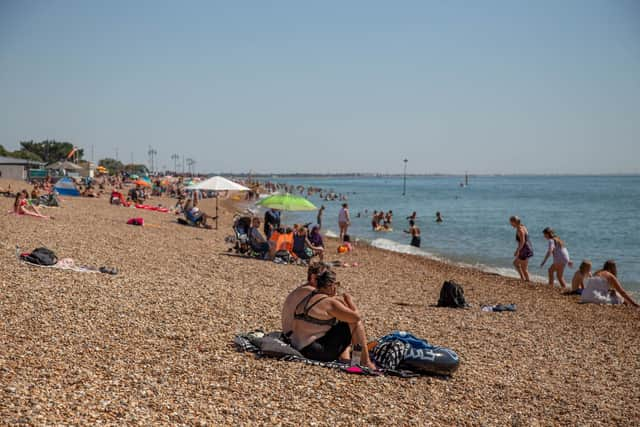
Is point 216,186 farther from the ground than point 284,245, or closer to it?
farther from the ground

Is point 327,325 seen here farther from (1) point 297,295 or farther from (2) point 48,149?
(2) point 48,149

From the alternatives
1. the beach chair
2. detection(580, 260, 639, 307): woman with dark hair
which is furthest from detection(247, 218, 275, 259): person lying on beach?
detection(580, 260, 639, 307): woman with dark hair

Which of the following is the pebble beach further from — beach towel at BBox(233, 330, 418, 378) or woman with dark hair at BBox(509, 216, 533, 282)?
woman with dark hair at BBox(509, 216, 533, 282)

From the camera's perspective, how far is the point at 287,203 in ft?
47.5

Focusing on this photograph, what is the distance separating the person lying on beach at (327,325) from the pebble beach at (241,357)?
1.02 ft

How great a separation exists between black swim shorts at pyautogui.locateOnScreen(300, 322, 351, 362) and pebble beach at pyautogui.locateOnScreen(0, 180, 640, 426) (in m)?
0.29

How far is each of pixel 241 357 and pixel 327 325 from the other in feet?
2.87

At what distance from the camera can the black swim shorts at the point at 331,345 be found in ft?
17.4

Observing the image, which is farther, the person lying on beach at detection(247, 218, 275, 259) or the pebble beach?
the person lying on beach at detection(247, 218, 275, 259)

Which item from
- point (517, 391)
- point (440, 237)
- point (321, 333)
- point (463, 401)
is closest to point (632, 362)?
point (517, 391)

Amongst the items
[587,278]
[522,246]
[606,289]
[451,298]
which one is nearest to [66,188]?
[522,246]

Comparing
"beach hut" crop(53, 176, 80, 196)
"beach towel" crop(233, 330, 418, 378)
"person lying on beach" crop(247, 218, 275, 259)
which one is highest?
"beach hut" crop(53, 176, 80, 196)

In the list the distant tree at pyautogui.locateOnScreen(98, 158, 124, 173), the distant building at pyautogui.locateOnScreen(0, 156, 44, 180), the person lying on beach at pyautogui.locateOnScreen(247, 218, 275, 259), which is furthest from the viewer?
the distant tree at pyautogui.locateOnScreen(98, 158, 124, 173)

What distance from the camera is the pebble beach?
13.3 ft
